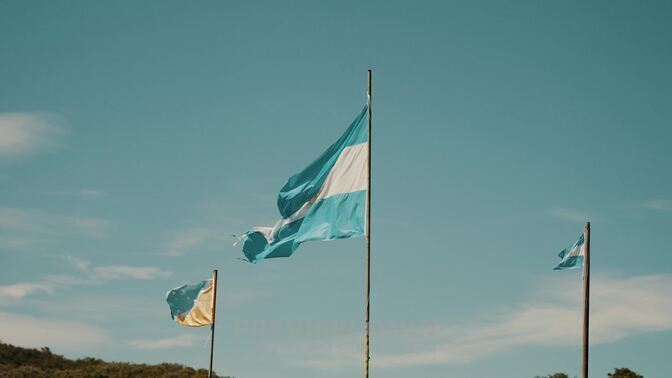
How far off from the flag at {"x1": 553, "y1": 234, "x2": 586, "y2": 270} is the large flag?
52.0ft

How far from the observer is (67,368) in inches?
3162

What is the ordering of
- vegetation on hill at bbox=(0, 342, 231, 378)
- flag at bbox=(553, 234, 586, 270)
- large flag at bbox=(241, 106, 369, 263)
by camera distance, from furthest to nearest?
vegetation on hill at bbox=(0, 342, 231, 378) < flag at bbox=(553, 234, 586, 270) < large flag at bbox=(241, 106, 369, 263)

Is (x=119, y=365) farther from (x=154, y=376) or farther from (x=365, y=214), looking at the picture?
(x=365, y=214)

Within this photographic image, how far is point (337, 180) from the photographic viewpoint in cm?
2616

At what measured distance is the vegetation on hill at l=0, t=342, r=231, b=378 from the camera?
7194cm

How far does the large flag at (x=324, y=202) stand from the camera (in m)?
25.5

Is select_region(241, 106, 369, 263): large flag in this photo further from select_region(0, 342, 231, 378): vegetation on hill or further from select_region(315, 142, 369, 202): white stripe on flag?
select_region(0, 342, 231, 378): vegetation on hill

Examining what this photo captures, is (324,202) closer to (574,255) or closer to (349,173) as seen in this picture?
(349,173)

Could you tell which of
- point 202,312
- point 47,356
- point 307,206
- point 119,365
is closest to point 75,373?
point 119,365

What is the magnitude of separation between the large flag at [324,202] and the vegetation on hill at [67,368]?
45422 mm

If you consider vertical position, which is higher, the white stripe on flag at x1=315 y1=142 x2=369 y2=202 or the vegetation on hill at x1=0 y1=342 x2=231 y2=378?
the white stripe on flag at x1=315 y1=142 x2=369 y2=202

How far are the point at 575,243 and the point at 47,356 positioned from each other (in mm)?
59429

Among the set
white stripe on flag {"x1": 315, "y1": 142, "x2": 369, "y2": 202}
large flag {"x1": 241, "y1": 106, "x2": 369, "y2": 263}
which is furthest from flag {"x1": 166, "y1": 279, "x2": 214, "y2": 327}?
white stripe on flag {"x1": 315, "y1": 142, "x2": 369, "y2": 202}

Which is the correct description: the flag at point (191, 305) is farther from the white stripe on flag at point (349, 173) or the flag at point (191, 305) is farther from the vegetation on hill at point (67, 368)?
the vegetation on hill at point (67, 368)
